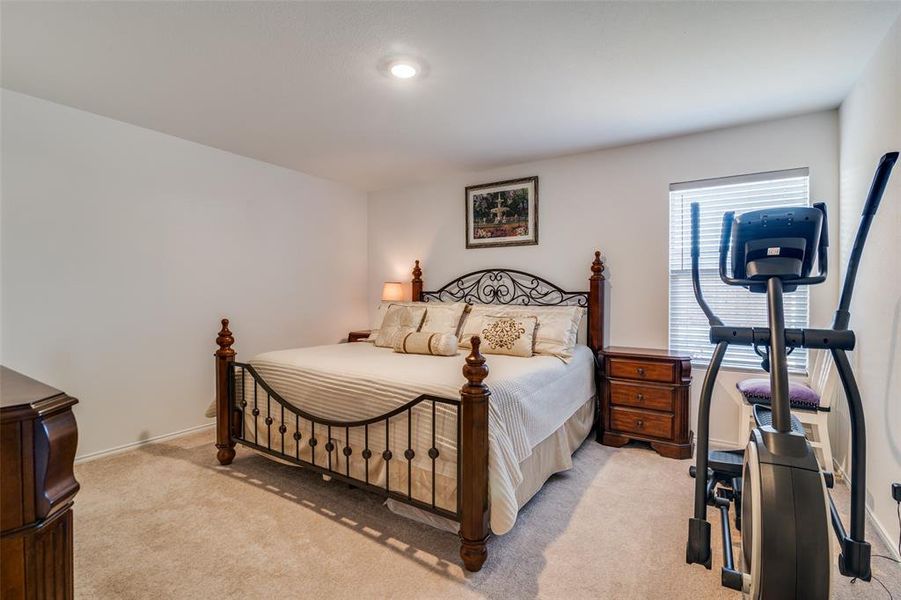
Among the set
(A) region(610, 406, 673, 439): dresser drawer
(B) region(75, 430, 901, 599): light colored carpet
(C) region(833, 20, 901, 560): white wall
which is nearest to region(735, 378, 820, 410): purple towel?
(C) region(833, 20, 901, 560): white wall

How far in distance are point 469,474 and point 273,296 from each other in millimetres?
3051

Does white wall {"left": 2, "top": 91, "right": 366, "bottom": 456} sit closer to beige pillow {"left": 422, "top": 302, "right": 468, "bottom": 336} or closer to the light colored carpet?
the light colored carpet

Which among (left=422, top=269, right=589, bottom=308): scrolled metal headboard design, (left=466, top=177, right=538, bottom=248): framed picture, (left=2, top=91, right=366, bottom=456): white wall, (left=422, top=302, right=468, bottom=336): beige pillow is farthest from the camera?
(left=466, top=177, right=538, bottom=248): framed picture

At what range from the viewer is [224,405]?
284 centimetres

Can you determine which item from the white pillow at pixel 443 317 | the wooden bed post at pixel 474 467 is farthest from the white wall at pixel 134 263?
the wooden bed post at pixel 474 467

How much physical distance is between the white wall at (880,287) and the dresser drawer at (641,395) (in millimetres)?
1049

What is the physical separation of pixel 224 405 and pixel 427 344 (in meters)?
1.43

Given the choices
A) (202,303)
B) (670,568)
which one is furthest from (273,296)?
(670,568)

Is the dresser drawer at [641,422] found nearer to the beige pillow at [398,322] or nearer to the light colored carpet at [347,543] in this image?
the light colored carpet at [347,543]

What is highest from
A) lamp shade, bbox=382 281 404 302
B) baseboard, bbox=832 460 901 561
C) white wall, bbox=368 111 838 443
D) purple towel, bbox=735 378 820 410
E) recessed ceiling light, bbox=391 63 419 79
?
recessed ceiling light, bbox=391 63 419 79

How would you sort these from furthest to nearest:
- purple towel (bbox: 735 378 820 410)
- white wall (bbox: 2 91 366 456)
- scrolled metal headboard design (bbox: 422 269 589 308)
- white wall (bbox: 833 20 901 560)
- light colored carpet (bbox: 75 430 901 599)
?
scrolled metal headboard design (bbox: 422 269 589 308), white wall (bbox: 2 91 366 456), purple towel (bbox: 735 378 820 410), white wall (bbox: 833 20 901 560), light colored carpet (bbox: 75 430 901 599)

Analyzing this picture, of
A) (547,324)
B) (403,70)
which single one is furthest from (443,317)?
(403,70)

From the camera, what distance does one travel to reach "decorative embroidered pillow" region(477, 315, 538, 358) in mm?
3104

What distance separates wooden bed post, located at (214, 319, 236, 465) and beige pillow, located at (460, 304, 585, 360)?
5.69 ft
